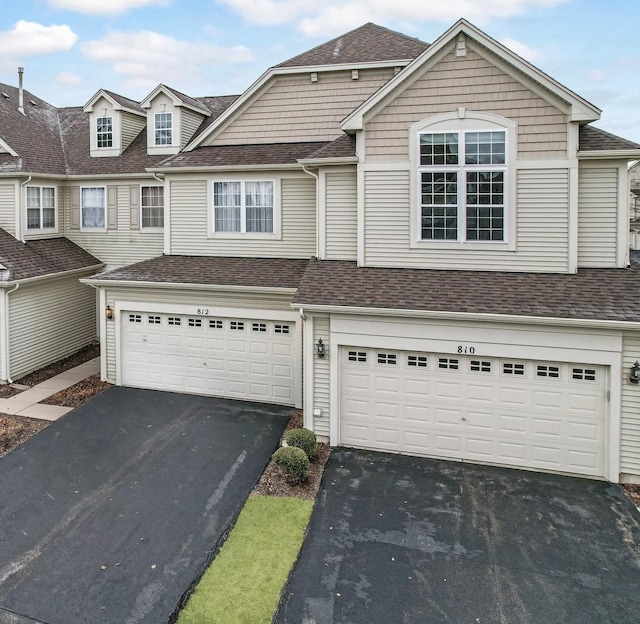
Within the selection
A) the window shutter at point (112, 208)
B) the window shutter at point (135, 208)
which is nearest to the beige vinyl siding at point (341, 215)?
the window shutter at point (135, 208)

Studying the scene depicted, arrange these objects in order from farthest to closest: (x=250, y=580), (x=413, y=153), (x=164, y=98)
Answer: (x=164, y=98) → (x=413, y=153) → (x=250, y=580)

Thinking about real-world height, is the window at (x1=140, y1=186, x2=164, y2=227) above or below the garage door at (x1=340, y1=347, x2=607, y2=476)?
above

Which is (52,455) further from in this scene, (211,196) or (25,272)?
(211,196)

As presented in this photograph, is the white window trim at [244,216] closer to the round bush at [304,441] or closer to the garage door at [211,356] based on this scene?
the garage door at [211,356]

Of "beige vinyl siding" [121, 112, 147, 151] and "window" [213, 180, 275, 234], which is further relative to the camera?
"beige vinyl siding" [121, 112, 147, 151]

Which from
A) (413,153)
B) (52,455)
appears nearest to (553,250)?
(413,153)

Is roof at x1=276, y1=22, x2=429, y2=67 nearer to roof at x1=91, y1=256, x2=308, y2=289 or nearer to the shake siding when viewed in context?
roof at x1=91, y1=256, x2=308, y2=289

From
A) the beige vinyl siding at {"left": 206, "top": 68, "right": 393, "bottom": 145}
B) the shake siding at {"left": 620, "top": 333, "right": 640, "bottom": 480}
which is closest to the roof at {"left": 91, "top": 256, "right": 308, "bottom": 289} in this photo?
the beige vinyl siding at {"left": 206, "top": 68, "right": 393, "bottom": 145}
